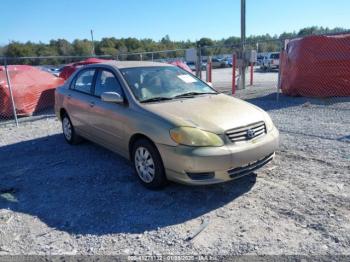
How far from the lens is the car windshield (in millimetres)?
4723

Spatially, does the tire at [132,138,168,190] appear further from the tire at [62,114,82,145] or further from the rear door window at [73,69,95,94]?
the tire at [62,114,82,145]

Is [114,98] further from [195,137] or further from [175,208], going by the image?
[175,208]

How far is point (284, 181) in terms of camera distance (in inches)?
174

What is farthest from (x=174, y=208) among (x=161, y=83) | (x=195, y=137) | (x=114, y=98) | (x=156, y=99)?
(x=161, y=83)

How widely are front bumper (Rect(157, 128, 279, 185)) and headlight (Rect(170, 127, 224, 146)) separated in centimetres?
6

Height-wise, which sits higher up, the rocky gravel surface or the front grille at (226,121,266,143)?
the front grille at (226,121,266,143)

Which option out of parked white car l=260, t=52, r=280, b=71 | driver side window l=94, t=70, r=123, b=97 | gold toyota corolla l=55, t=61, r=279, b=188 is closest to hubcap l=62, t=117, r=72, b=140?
gold toyota corolla l=55, t=61, r=279, b=188

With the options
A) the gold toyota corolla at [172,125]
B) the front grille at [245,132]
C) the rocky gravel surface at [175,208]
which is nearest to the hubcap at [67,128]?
the rocky gravel surface at [175,208]

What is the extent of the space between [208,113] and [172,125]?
54cm

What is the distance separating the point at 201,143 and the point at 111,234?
137cm

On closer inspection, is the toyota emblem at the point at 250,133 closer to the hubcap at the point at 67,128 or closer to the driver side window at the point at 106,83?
the driver side window at the point at 106,83

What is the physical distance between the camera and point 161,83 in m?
5.00

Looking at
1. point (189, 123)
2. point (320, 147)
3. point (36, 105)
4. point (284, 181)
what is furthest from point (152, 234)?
point (36, 105)

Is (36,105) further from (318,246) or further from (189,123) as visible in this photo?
(318,246)
